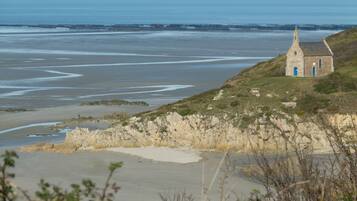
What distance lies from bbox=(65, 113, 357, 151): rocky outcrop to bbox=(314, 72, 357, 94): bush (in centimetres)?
294

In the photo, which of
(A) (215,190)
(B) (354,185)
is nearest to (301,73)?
(A) (215,190)

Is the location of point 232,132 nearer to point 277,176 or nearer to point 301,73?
point 301,73

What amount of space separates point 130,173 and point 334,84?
37.6 feet

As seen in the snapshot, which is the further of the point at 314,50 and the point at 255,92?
the point at 314,50

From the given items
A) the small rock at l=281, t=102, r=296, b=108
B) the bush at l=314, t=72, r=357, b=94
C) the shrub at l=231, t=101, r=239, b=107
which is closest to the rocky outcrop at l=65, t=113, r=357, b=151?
the small rock at l=281, t=102, r=296, b=108

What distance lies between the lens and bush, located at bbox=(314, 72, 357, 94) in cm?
2863

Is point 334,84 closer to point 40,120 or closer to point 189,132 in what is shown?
point 189,132

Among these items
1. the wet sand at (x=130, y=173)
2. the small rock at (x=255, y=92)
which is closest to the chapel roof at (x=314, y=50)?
the small rock at (x=255, y=92)

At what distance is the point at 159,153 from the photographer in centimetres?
2406

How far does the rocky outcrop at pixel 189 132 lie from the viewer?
24.6 meters

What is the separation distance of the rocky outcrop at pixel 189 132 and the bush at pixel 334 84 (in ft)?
9.65

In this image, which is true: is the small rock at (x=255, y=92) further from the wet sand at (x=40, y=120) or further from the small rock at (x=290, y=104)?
the wet sand at (x=40, y=120)

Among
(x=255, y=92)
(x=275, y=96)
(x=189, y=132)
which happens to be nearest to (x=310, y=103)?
(x=275, y=96)

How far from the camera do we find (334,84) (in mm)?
29203
